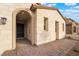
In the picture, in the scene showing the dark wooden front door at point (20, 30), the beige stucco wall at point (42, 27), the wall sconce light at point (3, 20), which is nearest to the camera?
the wall sconce light at point (3, 20)

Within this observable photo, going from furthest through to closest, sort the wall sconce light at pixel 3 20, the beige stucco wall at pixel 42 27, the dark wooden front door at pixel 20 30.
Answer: the dark wooden front door at pixel 20 30, the beige stucco wall at pixel 42 27, the wall sconce light at pixel 3 20

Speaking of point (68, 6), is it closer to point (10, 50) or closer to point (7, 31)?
point (7, 31)

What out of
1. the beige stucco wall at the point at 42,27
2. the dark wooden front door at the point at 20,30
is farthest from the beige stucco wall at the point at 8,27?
the dark wooden front door at the point at 20,30

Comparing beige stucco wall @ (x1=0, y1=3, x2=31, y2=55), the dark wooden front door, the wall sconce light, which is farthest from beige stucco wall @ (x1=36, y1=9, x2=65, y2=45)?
the dark wooden front door

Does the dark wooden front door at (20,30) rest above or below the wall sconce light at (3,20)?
below

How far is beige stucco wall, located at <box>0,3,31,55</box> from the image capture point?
131 inches

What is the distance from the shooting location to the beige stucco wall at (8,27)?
3318 millimetres

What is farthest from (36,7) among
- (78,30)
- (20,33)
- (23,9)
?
(20,33)

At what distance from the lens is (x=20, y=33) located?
20.6 ft

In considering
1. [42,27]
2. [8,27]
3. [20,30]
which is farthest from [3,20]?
[20,30]

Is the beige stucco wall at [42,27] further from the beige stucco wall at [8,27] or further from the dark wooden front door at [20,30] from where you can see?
the dark wooden front door at [20,30]

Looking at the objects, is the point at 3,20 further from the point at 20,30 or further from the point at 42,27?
the point at 20,30

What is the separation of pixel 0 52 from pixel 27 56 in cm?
81

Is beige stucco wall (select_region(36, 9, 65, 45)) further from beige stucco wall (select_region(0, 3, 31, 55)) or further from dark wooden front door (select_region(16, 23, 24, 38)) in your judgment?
dark wooden front door (select_region(16, 23, 24, 38))
